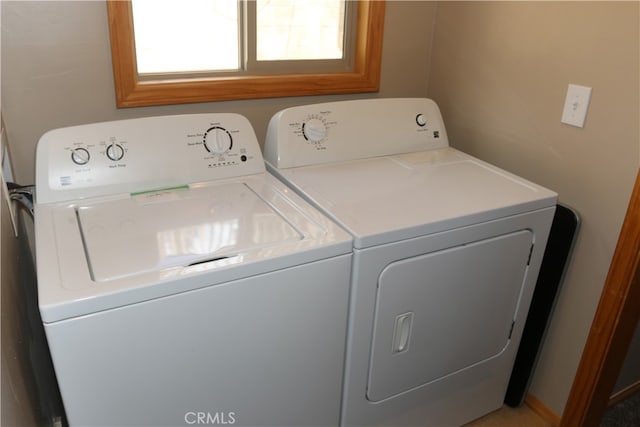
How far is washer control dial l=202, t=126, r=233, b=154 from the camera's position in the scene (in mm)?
1541

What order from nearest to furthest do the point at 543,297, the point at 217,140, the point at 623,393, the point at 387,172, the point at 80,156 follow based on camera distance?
the point at 80,156, the point at 217,140, the point at 387,172, the point at 543,297, the point at 623,393

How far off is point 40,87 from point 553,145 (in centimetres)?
164

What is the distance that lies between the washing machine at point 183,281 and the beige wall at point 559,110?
2.90ft

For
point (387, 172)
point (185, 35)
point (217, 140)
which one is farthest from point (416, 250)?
point (185, 35)

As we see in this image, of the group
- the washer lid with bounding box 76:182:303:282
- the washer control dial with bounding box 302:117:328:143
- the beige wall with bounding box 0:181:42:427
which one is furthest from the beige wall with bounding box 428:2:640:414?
the beige wall with bounding box 0:181:42:427

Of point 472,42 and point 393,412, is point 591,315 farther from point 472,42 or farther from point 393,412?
point 472,42

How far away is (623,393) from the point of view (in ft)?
6.59

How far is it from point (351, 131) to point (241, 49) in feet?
1.78

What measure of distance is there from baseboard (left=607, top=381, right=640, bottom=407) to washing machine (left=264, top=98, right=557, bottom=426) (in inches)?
19.0

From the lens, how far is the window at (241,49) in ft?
5.53

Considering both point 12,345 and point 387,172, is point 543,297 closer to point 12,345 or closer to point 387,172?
point 387,172

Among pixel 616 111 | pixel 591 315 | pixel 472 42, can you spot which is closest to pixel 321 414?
pixel 591 315

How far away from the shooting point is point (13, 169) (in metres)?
1.56

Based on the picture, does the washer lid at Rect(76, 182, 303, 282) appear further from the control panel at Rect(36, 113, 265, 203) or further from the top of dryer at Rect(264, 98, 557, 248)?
the top of dryer at Rect(264, 98, 557, 248)
